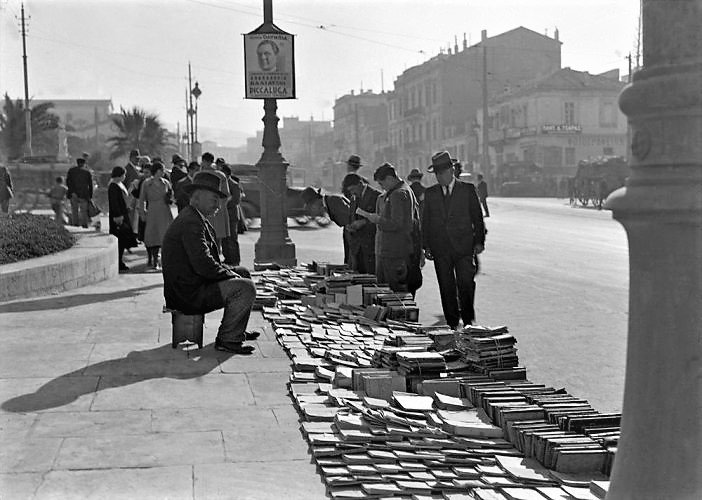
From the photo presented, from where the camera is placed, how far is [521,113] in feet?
218

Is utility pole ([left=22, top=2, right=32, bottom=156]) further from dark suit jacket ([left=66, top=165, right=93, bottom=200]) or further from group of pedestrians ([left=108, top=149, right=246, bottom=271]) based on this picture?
group of pedestrians ([left=108, top=149, right=246, bottom=271])

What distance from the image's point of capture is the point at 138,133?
4872 centimetres

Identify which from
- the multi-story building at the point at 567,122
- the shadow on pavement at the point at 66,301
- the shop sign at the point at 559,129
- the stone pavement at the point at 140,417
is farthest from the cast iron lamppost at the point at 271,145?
the shop sign at the point at 559,129

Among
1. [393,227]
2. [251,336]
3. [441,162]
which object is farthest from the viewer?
[393,227]

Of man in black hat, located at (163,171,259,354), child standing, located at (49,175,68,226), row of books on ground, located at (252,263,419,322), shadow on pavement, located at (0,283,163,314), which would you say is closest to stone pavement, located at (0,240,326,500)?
man in black hat, located at (163,171,259,354)

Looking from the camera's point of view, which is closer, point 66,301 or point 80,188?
point 66,301

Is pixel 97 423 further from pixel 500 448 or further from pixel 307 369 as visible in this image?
pixel 500 448

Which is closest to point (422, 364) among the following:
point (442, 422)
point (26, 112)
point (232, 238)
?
point (442, 422)

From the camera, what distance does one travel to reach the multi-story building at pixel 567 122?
205ft

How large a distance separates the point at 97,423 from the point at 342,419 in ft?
4.89

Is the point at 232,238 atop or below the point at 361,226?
below

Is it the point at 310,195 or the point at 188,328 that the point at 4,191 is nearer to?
the point at 310,195

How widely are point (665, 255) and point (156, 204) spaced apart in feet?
37.7

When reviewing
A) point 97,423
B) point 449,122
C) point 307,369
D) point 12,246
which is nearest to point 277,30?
point 12,246
